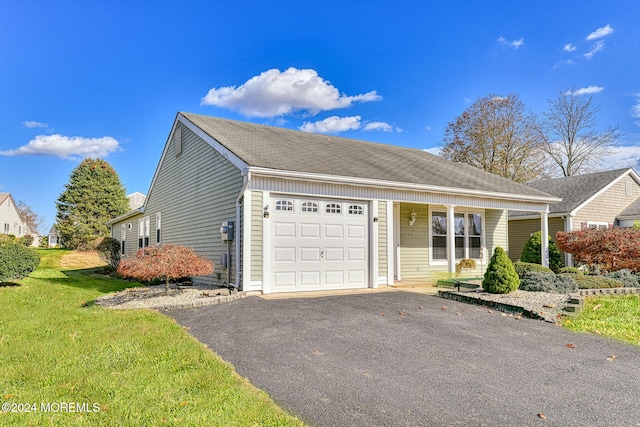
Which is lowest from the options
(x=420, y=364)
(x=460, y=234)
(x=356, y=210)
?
(x=420, y=364)

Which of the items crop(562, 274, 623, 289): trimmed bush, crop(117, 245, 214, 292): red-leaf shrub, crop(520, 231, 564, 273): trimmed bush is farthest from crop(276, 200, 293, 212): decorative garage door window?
crop(520, 231, 564, 273): trimmed bush

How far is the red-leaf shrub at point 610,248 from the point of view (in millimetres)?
11867

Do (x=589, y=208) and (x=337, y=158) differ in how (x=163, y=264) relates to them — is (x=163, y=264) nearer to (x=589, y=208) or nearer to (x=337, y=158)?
(x=337, y=158)

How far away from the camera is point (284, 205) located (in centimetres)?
935

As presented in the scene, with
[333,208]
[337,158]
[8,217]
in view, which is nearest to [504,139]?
[337,158]

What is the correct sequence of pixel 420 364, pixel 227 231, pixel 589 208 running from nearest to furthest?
pixel 420 364
pixel 227 231
pixel 589 208

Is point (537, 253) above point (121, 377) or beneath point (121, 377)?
above

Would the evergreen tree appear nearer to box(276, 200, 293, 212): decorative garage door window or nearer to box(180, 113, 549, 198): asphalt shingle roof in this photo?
box(180, 113, 549, 198): asphalt shingle roof

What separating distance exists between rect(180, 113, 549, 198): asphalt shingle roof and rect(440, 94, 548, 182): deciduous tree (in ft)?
54.8

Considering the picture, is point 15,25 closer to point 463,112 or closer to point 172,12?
point 172,12

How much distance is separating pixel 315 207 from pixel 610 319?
6370mm

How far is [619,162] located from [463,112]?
13695 mm

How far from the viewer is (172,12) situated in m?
12.6

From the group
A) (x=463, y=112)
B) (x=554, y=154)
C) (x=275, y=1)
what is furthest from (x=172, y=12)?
(x=554, y=154)
